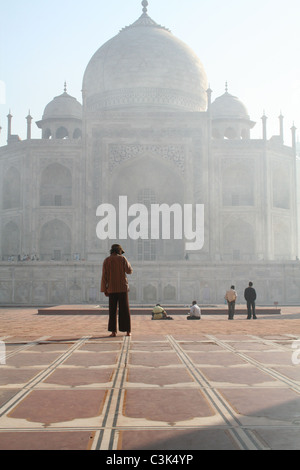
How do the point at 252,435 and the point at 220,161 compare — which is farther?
the point at 220,161

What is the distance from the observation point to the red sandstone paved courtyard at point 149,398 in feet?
6.23

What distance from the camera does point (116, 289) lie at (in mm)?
5605

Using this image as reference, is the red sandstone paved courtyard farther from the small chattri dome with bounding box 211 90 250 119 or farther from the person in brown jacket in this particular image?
the small chattri dome with bounding box 211 90 250 119


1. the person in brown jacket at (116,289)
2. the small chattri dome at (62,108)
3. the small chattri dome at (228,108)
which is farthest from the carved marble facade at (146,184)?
the person in brown jacket at (116,289)

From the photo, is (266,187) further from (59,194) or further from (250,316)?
(250,316)

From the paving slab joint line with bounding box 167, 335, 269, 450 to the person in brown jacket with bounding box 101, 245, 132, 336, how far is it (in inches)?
85.6

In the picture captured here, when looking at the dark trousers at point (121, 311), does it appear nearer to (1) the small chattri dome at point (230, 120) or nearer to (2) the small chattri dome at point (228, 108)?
(1) the small chattri dome at point (230, 120)

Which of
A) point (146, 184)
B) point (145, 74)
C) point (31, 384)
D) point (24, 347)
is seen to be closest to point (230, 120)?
point (145, 74)

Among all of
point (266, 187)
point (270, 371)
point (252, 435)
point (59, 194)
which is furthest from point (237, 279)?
point (252, 435)

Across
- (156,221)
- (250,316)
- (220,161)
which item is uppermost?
(220,161)

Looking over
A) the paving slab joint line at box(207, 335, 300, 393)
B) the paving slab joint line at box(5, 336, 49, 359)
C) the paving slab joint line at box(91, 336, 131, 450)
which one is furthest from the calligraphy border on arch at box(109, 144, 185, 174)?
the paving slab joint line at box(91, 336, 131, 450)

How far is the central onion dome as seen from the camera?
29.5 meters
